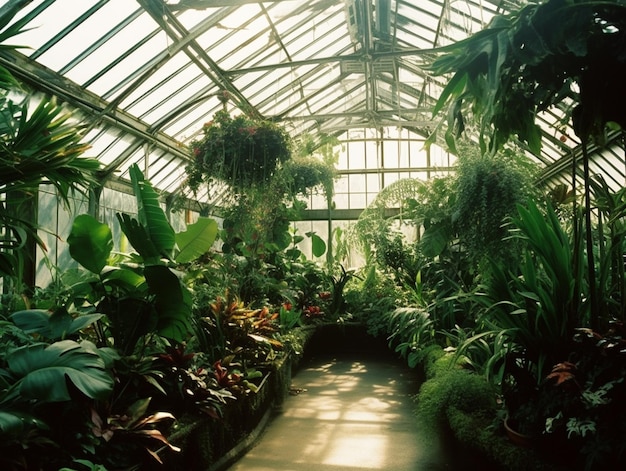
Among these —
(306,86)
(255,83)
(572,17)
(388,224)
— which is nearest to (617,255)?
(572,17)

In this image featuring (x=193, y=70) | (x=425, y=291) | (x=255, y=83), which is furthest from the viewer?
(x=255, y=83)

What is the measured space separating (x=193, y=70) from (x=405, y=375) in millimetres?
5262

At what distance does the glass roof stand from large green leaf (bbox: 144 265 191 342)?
9.01 feet

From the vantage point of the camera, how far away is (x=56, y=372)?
211 centimetres

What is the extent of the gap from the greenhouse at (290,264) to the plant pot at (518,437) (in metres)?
0.01

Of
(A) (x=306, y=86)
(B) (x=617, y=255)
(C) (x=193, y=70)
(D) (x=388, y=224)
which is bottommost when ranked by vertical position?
(B) (x=617, y=255)

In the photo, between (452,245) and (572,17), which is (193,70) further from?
(572,17)

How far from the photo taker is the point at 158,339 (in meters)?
3.53

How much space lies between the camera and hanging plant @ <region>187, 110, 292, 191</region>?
5098mm

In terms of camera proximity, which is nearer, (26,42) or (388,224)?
(26,42)

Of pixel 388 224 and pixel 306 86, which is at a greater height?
pixel 306 86

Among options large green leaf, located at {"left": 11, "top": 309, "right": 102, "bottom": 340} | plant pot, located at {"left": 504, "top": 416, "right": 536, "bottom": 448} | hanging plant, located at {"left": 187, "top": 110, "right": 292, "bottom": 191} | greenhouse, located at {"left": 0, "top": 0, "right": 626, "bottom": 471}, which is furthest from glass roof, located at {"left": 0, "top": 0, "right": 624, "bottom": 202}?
large green leaf, located at {"left": 11, "top": 309, "right": 102, "bottom": 340}

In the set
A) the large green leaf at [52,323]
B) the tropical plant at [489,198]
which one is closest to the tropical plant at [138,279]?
the large green leaf at [52,323]

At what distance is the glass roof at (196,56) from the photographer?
584 cm
